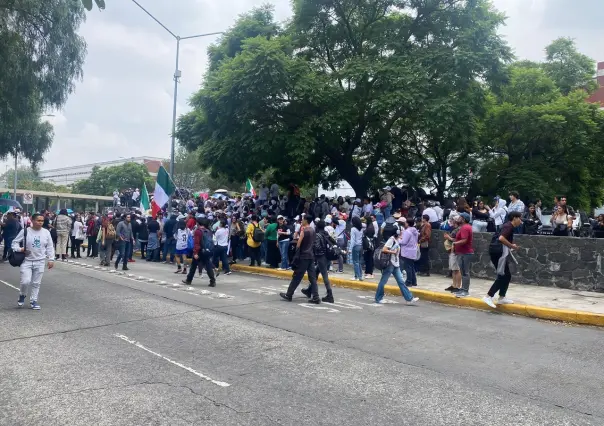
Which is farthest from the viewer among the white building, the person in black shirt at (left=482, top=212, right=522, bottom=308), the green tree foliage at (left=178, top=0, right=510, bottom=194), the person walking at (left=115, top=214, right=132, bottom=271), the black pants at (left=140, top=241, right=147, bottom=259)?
the white building

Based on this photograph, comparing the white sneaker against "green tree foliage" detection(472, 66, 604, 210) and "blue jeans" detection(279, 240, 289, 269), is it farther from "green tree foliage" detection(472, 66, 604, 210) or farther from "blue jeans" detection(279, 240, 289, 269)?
"green tree foliage" detection(472, 66, 604, 210)

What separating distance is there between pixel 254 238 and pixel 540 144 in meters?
15.9

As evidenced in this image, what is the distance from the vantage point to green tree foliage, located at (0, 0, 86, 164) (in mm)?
17797

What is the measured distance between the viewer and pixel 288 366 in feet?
20.1

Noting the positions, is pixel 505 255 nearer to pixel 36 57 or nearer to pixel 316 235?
pixel 316 235

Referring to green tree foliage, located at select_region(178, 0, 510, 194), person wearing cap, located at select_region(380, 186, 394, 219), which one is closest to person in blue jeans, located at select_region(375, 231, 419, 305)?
person wearing cap, located at select_region(380, 186, 394, 219)

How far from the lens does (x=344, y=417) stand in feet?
15.2

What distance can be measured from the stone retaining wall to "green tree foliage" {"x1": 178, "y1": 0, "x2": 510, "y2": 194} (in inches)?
266

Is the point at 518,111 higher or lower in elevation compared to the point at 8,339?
higher

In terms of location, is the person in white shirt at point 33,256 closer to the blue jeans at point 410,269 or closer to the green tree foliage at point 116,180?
the blue jeans at point 410,269

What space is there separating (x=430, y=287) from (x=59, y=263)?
45.1 ft

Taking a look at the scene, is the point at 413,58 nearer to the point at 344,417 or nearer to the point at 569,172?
the point at 569,172

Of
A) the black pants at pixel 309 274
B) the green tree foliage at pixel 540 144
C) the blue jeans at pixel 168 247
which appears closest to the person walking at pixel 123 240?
the blue jeans at pixel 168 247

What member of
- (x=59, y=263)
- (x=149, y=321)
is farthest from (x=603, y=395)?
(x=59, y=263)
